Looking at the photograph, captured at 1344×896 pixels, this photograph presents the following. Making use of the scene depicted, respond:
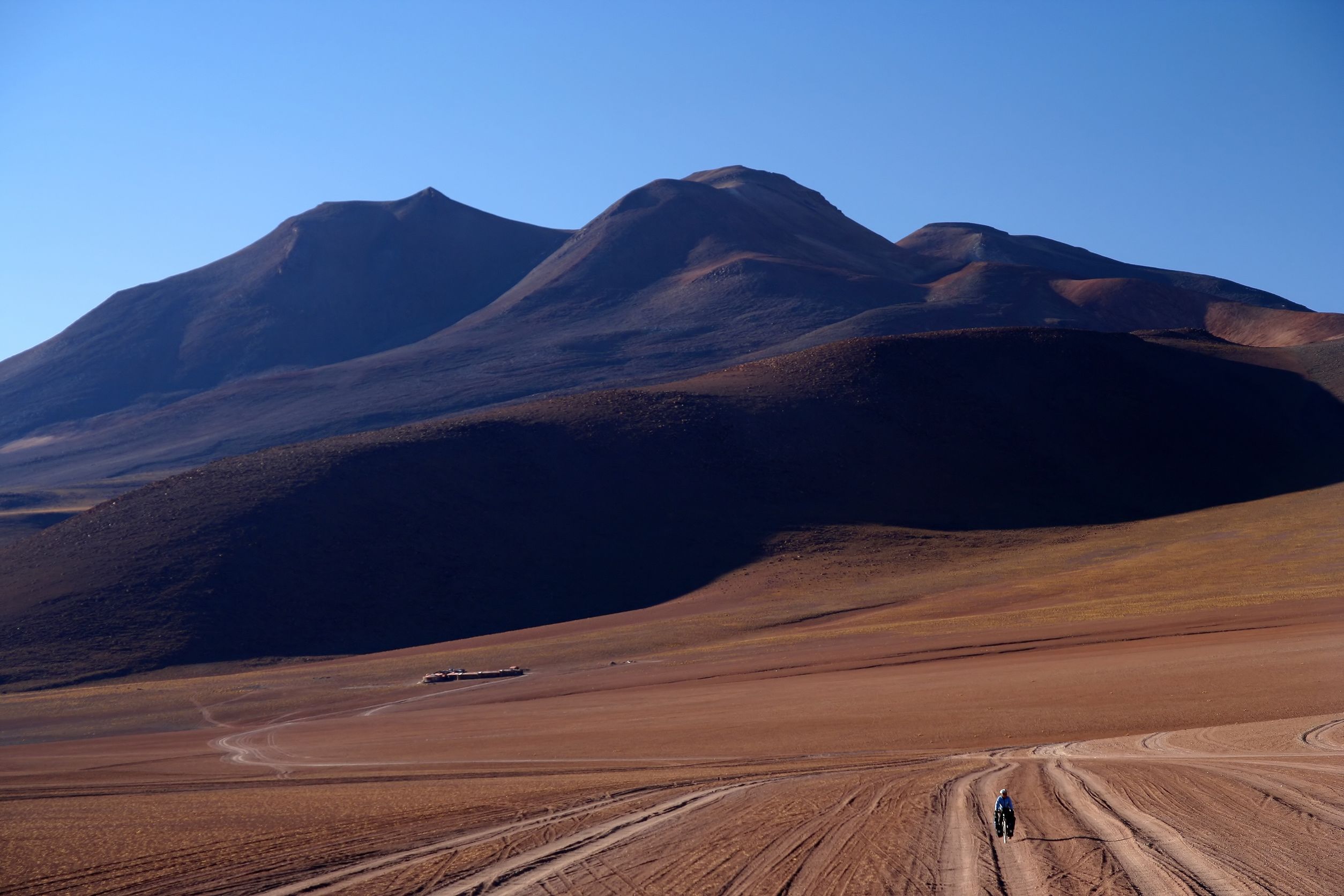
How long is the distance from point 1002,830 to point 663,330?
12492 cm

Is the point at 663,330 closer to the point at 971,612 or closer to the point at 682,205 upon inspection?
the point at 682,205

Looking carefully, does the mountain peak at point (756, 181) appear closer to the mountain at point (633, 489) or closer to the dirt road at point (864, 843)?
the mountain at point (633, 489)

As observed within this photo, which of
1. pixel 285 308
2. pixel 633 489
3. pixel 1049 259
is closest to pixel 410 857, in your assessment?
pixel 633 489

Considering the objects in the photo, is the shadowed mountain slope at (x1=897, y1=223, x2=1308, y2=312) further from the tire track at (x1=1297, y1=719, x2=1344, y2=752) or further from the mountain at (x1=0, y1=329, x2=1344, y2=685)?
the tire track at (x1=1297, y1=719, x2=1344, y2=752)

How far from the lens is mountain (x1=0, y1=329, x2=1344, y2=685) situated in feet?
180

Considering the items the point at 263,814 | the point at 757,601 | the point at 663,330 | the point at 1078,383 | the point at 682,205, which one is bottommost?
the point at 757,601

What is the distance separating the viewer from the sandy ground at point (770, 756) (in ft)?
33.4

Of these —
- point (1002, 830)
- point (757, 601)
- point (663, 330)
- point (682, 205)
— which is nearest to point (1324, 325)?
point (663, 330)

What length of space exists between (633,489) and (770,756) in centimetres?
5241

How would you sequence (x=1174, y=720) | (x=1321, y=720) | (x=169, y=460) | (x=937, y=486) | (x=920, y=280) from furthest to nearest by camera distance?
(x=920, y=280), (x=169, y=460), (x=937, y=486), (x=1174, y=720), (x=1321, y=720)

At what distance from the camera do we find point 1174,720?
62.1 ft

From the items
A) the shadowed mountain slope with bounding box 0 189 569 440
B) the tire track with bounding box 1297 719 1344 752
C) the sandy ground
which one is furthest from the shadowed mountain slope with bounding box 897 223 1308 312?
the tire track with bounding box 1297 719 1344 752

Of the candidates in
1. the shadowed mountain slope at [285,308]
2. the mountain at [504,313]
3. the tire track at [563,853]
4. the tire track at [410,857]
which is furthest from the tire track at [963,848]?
the shadowed mountain slope at [285,308]

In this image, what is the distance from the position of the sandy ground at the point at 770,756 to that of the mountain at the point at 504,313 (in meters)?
77.3
